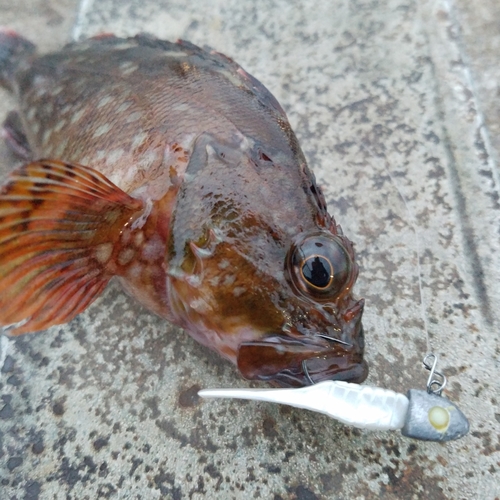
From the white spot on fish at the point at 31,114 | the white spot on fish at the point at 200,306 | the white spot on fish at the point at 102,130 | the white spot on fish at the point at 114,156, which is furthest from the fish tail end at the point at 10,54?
the white spot on fish at the point at 200,306

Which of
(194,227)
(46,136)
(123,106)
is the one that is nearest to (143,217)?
(194,227)

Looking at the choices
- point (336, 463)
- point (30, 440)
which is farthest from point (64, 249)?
point (336, 463)

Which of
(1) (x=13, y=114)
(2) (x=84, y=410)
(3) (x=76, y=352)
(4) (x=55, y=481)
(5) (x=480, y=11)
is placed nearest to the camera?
(4) (x=55, y=481)

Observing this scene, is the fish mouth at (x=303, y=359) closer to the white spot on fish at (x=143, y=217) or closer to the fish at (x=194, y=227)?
the fish at (x=194, y=227)

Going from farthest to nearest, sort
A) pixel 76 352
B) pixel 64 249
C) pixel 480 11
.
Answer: pixel 480 11, pixel 76 352, pixel 64 249

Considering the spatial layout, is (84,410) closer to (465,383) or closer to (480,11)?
(465,383)

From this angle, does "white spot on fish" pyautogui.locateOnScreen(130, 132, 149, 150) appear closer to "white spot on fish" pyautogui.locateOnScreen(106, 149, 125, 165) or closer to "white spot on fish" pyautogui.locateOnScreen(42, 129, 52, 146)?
"white spot on fish" pyautogui.locateOnScreen(106, 149, 125, 165)
